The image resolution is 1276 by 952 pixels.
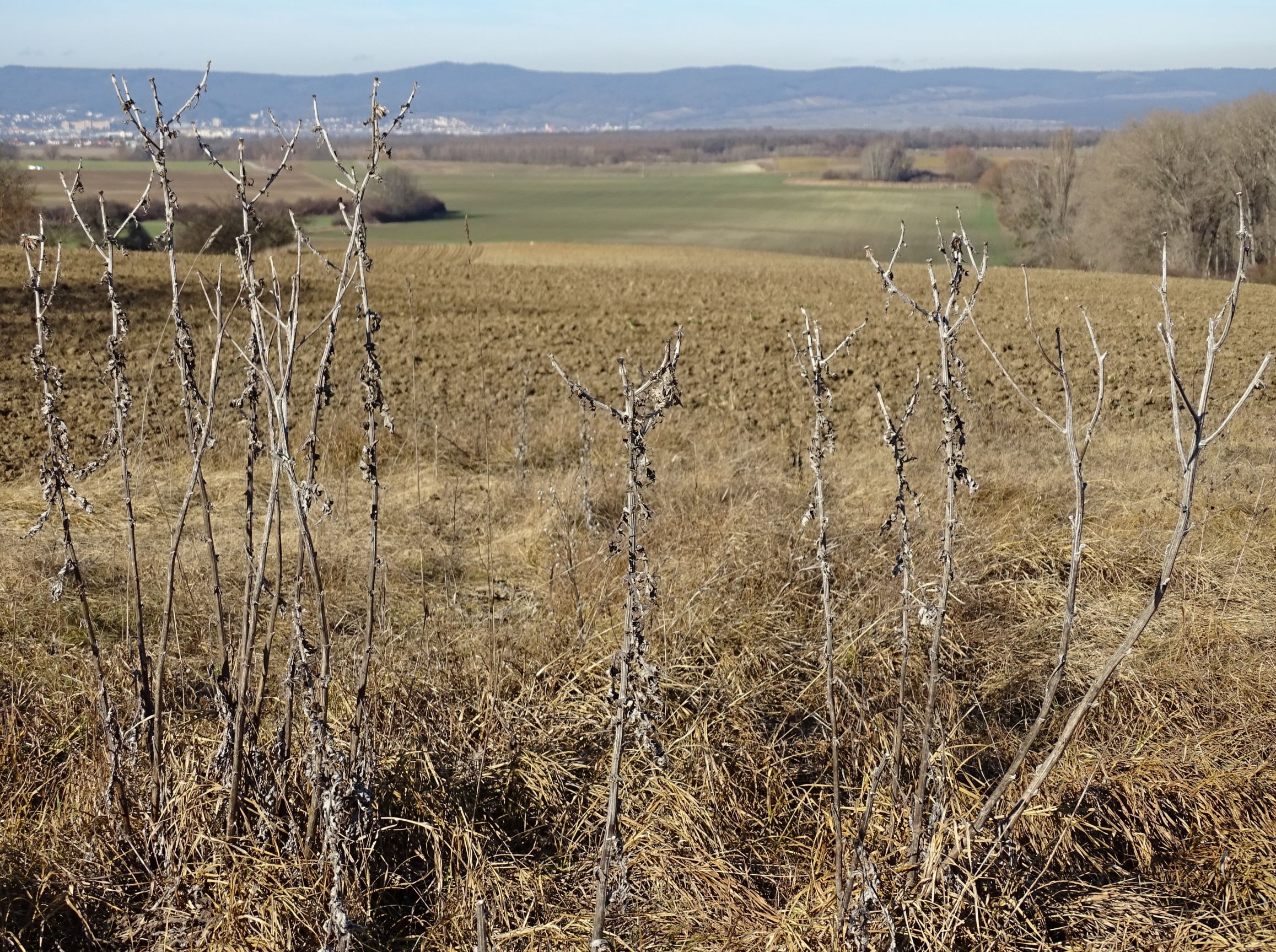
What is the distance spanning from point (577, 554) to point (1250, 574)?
341cm

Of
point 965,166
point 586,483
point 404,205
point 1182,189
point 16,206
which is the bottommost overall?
point 586,483

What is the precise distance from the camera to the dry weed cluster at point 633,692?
96.8 inches

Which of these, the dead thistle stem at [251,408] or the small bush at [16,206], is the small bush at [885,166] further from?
the dead thistle stem at [251,408]

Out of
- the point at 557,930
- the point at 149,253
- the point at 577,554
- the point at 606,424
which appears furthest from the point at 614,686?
the point at 149,253

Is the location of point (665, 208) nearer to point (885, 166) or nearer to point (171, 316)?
point (885, 166)

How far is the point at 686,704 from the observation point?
362 cm

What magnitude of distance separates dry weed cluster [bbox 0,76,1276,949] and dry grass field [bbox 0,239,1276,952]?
0.02 m

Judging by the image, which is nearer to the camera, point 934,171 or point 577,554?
point 577,554

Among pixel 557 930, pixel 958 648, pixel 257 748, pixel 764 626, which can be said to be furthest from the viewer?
pixel 764 626

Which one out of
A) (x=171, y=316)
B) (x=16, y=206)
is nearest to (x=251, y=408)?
(x=171, y=316)

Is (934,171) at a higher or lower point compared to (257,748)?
higher

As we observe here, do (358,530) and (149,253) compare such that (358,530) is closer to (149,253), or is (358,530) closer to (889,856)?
(889,856)

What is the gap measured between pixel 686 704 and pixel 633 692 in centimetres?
145

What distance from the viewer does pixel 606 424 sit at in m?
9.41
